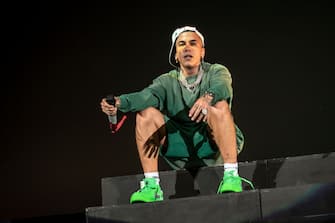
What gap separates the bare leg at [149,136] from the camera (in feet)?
10.1

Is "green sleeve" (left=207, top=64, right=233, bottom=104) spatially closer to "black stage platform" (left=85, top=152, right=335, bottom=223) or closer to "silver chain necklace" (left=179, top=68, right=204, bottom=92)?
"silver chain necklace" (left=179, top=68, right=204, bottom=92)

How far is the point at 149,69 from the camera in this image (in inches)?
139

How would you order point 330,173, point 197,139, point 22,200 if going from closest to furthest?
point 330,173, point 197,139, point 22,200

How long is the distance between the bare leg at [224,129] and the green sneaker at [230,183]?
0.31 feet

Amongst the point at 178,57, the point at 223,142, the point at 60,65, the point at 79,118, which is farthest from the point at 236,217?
the point at 60,65

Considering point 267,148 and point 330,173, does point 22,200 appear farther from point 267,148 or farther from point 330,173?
point 330,173

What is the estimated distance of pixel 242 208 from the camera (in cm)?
257

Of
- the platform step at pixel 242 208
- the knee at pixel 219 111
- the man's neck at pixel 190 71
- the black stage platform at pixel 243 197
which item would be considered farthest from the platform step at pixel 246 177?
the man's neck at pixel 190 71

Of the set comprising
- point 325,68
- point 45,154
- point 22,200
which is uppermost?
point 325,68

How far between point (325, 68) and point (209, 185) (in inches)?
35.6

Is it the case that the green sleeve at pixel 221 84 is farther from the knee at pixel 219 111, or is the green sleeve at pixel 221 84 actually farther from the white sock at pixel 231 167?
the white sock at pixel 231 167

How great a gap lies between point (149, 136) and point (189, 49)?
486 mm

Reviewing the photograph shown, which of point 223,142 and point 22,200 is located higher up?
point 223,142

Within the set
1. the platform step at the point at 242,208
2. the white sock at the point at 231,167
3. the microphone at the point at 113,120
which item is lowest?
the platform step at the point at 242,208
